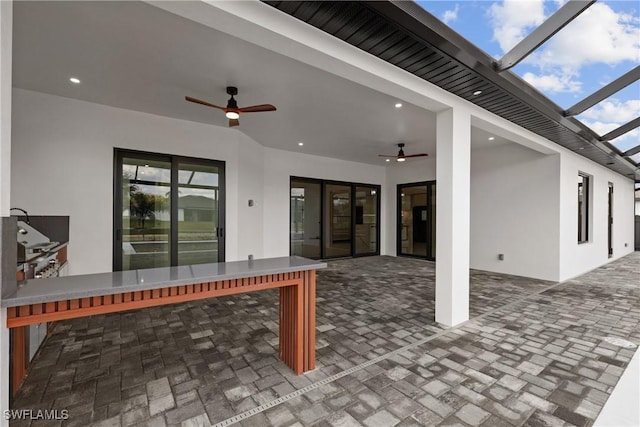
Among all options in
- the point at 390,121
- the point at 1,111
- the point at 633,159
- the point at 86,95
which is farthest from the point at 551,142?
the point at 86,95

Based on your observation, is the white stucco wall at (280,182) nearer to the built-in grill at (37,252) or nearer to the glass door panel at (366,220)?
the glass door panel at (366,220)

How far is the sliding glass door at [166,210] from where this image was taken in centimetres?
467

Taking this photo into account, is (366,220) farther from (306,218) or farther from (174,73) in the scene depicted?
(174,73)

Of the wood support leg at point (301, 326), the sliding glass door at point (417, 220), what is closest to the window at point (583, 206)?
the sliding glass door at point (417, 220)

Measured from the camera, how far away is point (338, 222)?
27.3 feet

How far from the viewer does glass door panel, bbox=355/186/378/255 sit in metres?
8.62

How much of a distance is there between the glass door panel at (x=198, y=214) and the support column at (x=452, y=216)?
13.0 feet

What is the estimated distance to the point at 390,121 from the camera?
4.70 meters

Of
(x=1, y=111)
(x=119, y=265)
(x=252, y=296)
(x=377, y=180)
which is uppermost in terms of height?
(x=377, y=180)

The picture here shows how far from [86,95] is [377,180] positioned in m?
7.16

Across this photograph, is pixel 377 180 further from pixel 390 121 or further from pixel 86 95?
pixel 86 95

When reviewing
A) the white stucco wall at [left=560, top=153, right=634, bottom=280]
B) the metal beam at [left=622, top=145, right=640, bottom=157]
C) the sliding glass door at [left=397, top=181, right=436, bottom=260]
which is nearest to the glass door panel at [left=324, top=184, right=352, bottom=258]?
the sliding glass door at [left=397, top=181, right=436, bottom=260]

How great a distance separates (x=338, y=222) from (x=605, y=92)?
5949 millimetres

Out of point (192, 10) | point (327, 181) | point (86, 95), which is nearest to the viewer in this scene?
point (192, 10)
